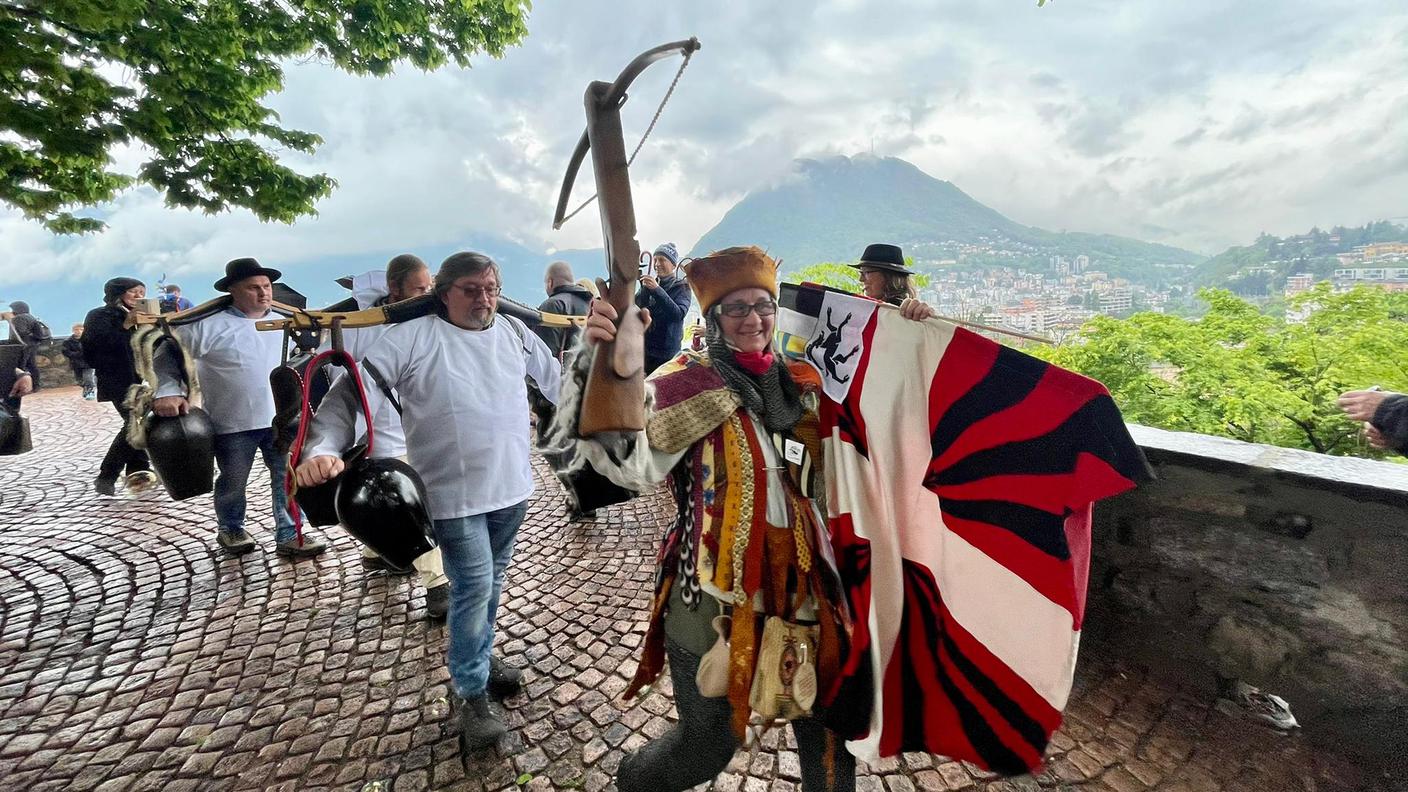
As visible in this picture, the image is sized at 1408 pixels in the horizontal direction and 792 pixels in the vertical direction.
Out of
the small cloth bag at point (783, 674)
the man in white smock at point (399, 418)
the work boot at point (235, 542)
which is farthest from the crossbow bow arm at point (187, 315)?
the small cloth bag at point (783, 674)

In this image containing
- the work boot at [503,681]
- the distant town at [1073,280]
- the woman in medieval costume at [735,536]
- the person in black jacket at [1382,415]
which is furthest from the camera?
the distant town at [1073,280]

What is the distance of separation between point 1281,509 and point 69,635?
7.02m

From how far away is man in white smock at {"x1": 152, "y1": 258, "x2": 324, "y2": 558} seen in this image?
4.28 m

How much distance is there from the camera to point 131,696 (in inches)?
122

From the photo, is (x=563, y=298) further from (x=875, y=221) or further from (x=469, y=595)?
(x=875, y=221)

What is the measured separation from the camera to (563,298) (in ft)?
18.4

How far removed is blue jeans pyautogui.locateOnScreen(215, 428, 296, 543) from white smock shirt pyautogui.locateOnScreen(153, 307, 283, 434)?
0.14m

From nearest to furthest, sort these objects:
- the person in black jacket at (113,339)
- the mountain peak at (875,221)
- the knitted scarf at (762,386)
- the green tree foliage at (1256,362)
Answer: the knitted scarf at (762,386), the person in black jacket at (113,339), the green tree foliage at (1256,362), the mountain peak at (875,221)

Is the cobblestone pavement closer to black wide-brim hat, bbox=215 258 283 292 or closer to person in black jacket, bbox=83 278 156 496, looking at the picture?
person in black jacket, bbox=83 278 156 496

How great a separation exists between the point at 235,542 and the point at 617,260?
5.44m

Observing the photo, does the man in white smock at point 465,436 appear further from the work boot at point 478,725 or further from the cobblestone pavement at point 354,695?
the cobblestone pavement at point 354,695

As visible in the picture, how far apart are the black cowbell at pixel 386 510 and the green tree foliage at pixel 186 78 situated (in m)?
4.53

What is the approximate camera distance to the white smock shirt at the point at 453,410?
2.56 metres

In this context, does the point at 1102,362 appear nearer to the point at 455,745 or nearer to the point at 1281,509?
the point at 1281,509
